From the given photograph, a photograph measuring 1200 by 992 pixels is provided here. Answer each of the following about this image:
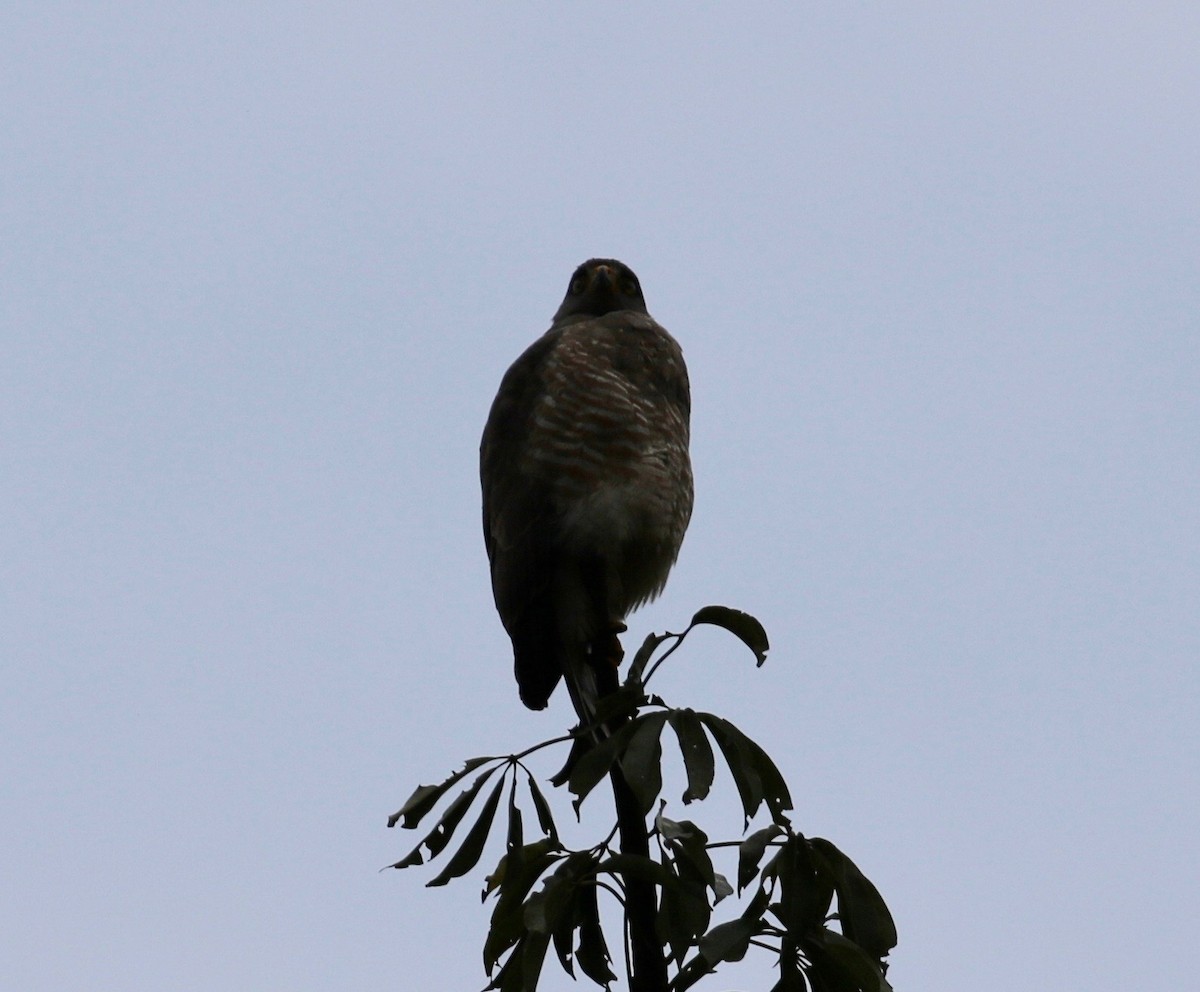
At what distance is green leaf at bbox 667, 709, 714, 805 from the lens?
2.88m

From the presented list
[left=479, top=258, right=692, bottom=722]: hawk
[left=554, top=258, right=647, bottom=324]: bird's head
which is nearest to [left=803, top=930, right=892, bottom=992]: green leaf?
[left=479, top=258, right=692, bottom=722]: hawk

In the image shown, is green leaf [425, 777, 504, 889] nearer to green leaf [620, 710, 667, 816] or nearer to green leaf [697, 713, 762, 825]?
green leaf [620, 710, 667, 816]

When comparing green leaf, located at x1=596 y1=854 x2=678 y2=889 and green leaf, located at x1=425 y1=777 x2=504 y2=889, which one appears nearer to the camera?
green leaf, located at x1=596 y1=854 x2=678 y2=889

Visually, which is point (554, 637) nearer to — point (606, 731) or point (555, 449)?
point (555, 449)

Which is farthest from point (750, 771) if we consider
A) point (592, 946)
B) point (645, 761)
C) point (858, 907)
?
point (592, 946)

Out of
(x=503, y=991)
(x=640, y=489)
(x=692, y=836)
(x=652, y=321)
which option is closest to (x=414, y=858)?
(x=503, y=991)

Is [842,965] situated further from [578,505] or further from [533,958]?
[578,505]

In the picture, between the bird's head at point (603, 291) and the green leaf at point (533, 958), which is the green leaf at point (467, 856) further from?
the bird's head at point (603, 291)

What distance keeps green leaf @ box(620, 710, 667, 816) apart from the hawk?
0.94 m

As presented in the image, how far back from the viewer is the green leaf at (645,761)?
2.86 metres

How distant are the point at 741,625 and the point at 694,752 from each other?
0.35m

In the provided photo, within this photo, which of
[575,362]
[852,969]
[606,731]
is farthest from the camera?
[575,362]

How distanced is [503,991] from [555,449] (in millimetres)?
1778

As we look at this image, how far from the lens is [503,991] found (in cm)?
290
